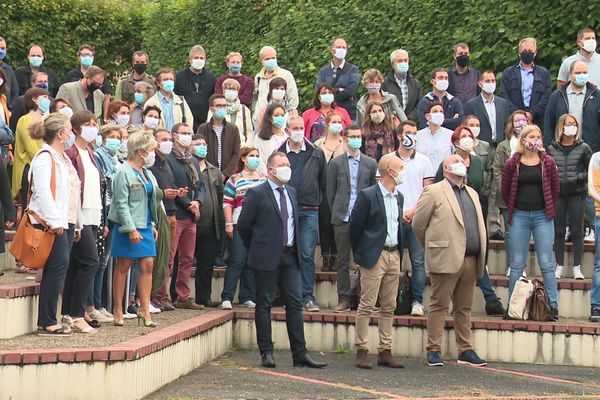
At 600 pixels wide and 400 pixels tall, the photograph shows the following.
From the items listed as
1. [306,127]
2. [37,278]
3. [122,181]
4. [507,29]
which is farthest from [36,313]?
[507,29]

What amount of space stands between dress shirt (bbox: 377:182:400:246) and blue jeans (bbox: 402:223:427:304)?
1651 mm

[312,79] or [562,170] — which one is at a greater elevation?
[312,79]

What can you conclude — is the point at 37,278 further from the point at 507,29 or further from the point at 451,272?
the point at 507,29

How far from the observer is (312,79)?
84.1ft

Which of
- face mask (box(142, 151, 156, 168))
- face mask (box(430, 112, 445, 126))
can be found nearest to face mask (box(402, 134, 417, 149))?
face mask (box(430, 112, 445, 126))

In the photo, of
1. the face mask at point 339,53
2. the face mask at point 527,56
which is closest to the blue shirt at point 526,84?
the face mask at point 527,56

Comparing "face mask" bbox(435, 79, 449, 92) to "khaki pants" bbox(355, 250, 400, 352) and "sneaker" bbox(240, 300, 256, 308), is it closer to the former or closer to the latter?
"sneaker" bbox(240, 300, 256, 308)

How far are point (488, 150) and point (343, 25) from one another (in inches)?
262

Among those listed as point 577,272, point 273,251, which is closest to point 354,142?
point 273,251

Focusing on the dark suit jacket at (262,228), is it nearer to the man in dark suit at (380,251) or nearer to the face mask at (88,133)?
the man in dark suit at (380,251)

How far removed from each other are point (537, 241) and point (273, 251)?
3.53 metres

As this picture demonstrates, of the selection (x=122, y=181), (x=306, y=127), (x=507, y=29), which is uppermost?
(x=507, y=29)

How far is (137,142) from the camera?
51.4ft

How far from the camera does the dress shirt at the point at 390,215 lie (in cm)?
1612
